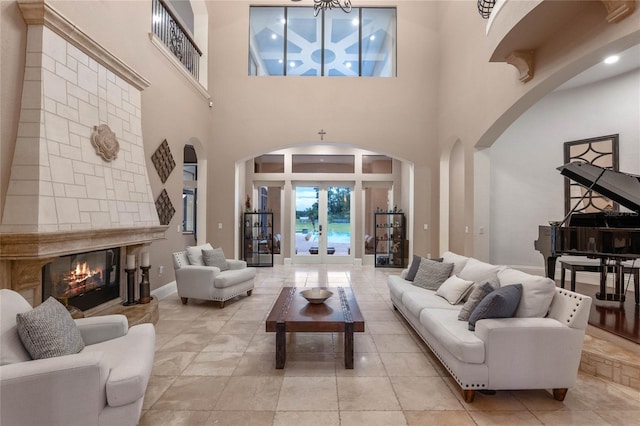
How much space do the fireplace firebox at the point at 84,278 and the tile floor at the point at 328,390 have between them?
1015 millimetres

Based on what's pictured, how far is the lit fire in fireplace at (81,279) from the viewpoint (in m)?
3.53

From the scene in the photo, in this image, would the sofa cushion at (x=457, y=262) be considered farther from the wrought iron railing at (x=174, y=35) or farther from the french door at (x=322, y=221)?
the wrought iron railing at (x=174, y=35)

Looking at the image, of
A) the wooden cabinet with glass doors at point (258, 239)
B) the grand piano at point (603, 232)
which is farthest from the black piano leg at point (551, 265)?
the wooden cabinet with glass doors at point (258, 239)

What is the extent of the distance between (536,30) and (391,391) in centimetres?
408

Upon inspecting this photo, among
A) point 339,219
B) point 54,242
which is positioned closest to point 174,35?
point 54,242

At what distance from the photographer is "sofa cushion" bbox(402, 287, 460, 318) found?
335 centimetres

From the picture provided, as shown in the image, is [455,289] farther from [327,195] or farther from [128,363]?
[327,195]

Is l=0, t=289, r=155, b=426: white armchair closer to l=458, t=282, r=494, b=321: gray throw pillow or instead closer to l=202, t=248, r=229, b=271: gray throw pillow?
l=458, t=282, r=494, b=321: gray throw pillow

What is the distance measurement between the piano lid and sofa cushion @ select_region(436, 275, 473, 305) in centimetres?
182

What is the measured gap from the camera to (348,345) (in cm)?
294

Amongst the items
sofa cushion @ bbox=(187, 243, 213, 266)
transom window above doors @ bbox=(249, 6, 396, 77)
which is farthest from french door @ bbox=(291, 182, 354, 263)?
sofa cushion @ bbox=(187, 243, 213, 266)

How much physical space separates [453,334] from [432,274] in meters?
1.70

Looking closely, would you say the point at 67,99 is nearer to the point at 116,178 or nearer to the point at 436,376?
the point at 116,178

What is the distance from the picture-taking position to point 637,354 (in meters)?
2.76
